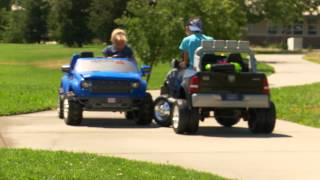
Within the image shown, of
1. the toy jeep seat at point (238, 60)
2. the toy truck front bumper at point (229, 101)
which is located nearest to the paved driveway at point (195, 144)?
the toy truck front bumper at point (229, 101)

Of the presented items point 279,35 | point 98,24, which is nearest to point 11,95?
point 98,24

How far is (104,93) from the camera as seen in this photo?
578 inches

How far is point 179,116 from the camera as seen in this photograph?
519 inches

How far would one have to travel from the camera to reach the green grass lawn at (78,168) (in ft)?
27.4

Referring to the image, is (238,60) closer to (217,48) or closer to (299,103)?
(217,48)

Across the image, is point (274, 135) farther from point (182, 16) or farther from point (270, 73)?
point (270, 73)

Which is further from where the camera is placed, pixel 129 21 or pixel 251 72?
pixel 129 21

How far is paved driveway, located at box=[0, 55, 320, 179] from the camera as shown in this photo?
985 centimetres

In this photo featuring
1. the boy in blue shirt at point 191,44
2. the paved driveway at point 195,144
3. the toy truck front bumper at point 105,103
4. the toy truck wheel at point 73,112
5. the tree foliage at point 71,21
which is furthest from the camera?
the tree foliage at point 71,21

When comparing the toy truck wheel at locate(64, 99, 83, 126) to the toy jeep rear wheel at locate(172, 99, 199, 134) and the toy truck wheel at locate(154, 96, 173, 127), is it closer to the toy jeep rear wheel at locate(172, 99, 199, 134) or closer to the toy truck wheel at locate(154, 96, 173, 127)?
the toy truck wheel at locate(154, 96, 173, 127)

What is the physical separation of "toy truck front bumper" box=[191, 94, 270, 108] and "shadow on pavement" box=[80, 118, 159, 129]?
1783 millimetres

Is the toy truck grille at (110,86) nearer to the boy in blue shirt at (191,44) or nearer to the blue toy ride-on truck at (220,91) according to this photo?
the blue toy ride-on truck at (220,91)

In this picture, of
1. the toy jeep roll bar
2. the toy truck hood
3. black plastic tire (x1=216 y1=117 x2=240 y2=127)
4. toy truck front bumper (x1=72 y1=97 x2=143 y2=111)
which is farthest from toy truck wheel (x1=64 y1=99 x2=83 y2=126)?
black plastic tire (x1=216 y1=117 x2=240 y2=127)

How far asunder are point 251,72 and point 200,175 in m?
5.28
